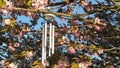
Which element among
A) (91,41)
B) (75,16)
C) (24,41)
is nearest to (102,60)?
(91,41)

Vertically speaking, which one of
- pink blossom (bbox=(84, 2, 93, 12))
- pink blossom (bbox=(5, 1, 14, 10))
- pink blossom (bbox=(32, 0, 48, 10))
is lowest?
pink blossom (bbox=(84, 2, 93, 12))

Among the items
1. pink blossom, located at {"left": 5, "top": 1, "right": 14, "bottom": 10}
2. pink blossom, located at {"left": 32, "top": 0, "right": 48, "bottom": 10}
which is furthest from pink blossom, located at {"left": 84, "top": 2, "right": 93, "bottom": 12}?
pink blossom, located at {"left": 5, "top": 1, "right": 14, "bottom": 10}

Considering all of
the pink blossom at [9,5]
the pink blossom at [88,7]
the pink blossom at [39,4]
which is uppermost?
the pink blossom at [9,5]

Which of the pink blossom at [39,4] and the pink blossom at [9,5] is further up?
the pink blossom at [9,5]

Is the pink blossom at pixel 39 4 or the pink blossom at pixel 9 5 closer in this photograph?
the pink blossom at pixel 9 5

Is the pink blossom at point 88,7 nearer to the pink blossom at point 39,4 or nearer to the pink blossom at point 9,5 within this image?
the pink blossom at point 39,4

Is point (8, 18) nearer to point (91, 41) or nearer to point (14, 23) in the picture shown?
point (14, 23)

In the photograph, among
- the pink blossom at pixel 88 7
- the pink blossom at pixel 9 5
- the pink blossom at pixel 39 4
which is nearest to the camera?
the pink blossom at pixel 9 5

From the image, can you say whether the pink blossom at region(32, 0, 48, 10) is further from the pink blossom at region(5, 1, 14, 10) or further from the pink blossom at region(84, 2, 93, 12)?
the pink blossom at region(84, 2, 93, 12)

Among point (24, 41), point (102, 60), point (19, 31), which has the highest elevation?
point (19, 31)

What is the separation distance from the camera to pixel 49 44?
636 cm

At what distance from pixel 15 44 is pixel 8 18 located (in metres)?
2.31

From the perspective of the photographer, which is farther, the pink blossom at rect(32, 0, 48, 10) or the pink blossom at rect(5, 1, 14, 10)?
the pink blossom at rect(32, 0, 48, 10)

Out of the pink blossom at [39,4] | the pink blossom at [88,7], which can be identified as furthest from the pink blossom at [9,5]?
the pink blossom at [88,7]
